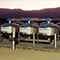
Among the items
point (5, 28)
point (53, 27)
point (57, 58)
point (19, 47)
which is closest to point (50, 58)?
point (57, 58)

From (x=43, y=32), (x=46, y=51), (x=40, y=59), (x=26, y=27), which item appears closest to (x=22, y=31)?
(x=26, y=27)

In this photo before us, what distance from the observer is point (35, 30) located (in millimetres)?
8812

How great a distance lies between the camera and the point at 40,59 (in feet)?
20.9

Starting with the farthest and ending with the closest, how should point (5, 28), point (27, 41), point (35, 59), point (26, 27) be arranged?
point (27, 41) → point (5, 28) → point (26, 27) → point (35, 59)

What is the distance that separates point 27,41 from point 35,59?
4.11 metres

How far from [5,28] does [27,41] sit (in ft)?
7.96

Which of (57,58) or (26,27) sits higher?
(26,27)

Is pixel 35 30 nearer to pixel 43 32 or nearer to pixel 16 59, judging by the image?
pixel 43 32

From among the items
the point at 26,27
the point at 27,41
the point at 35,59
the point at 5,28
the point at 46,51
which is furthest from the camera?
the point at 27,41

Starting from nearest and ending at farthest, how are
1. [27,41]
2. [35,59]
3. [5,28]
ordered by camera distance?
[35,59], [5,28], [27,41]

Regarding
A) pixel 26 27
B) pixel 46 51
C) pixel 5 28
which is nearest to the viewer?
pixel 46 51

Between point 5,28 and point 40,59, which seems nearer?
point 40,59

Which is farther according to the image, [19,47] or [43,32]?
[19,47]

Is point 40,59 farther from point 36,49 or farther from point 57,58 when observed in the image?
point 36,49
